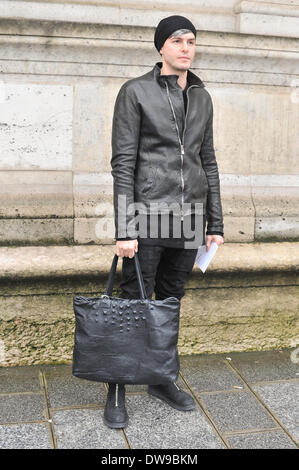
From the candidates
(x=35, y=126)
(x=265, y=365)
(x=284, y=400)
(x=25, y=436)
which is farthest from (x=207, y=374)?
(x=35, y=126)

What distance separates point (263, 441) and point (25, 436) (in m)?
1.13

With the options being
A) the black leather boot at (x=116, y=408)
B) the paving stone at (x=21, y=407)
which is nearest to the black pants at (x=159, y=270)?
the black leather boot at (x=116, y=408)

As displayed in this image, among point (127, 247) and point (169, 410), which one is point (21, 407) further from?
point (127, 247)

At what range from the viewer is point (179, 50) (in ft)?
9.79

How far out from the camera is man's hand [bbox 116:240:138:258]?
3.00 meters

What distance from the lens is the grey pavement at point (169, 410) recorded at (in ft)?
9.77

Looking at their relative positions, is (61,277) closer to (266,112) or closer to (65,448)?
(65,448)

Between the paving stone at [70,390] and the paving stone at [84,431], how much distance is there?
0.40 feet

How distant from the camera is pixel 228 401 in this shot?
3426mm

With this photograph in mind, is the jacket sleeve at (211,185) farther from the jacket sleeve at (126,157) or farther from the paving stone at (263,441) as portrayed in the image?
the paving stone at (263,441)

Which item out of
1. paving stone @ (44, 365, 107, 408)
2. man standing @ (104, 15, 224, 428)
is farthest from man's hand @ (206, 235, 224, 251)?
paving stone @ (44, 365, 107, 408)

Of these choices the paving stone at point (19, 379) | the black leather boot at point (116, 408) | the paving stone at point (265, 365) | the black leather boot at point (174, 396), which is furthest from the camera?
the paving stone at point (265, 365)

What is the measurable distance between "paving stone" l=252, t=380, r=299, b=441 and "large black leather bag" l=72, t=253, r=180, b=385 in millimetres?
665

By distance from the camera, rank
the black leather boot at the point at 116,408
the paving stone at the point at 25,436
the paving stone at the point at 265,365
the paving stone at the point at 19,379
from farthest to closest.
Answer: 1. the paving stone at the point at 265,365
2. the paving stone at the point at 19,379
3. the black leather boot at the point at 116,408
4. the paving stone at the point at 25,436
